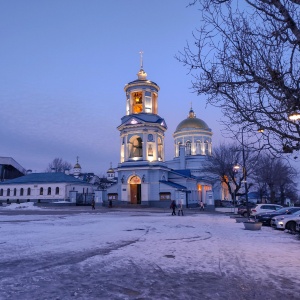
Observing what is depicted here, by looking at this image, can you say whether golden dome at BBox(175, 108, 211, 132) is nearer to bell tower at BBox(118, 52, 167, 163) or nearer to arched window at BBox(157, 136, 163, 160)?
bell tower at BBox(118, 52, 167, 163)

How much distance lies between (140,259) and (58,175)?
198 feet

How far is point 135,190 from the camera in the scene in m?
50.2

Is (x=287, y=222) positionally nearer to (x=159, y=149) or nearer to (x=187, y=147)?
(x=159, y=149)

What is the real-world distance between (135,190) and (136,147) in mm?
7464

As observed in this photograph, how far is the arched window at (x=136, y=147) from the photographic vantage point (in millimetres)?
51625

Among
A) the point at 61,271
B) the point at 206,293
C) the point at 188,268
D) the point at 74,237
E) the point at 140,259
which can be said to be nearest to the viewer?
the point at 206,293

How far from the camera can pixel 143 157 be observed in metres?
49.0

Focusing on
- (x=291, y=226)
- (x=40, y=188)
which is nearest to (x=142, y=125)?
(x=40, y=188)

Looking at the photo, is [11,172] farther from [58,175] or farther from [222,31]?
[222,31]

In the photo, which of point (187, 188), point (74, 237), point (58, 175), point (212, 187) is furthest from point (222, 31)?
point (58, 175)

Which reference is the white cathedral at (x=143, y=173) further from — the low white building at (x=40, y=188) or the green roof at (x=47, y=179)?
the green roof at (x=47, y=179)

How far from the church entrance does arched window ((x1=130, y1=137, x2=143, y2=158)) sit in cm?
440

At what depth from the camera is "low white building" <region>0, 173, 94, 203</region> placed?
2451 inches

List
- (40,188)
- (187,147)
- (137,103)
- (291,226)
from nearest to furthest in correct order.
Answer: (291,226) → (137,103) → (40,188) → (187,147)
